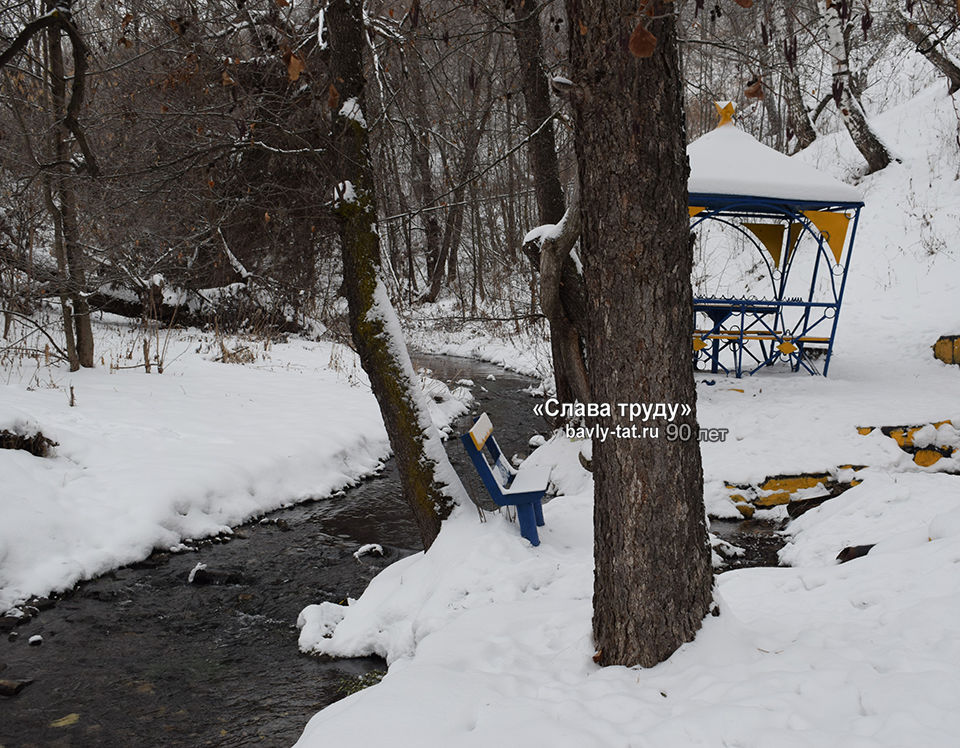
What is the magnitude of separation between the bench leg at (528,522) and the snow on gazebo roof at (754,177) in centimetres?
439

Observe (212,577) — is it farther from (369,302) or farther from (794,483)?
(794,483)

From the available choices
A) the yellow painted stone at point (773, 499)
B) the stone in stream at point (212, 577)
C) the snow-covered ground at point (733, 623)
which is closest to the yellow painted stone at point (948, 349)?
the snow-covered ground at point (733, 623)

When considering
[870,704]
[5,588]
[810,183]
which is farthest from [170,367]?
[870,704]

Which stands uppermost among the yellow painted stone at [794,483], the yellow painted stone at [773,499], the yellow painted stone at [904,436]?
the yellow painted stone at [904,436]

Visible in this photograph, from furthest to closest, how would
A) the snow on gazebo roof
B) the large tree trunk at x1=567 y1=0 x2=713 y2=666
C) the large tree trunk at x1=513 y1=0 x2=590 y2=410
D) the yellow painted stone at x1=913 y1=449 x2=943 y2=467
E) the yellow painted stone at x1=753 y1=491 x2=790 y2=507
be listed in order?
the snow on gazebo roof, the large tree trunk at x1=513 y1=0 x2=590 y2=410, the yellow painted stone at x1=913 y1=449 x2=943 y2=467, the yellow painted stone at x1=753 y1=491 x2=790 y2=507, the large tree trunk at x1=567 y1=0 x2=713 y2=666

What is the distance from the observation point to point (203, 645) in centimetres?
453

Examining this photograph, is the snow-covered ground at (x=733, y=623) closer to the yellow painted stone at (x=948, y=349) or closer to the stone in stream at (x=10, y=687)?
the yellow painted stone at (x=948, y=349)

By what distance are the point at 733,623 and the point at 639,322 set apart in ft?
4.44

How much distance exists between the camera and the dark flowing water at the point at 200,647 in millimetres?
3656

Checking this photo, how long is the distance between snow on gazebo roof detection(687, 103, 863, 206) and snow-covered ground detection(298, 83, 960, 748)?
2.06m

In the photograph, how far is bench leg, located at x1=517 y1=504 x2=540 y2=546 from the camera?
481cm

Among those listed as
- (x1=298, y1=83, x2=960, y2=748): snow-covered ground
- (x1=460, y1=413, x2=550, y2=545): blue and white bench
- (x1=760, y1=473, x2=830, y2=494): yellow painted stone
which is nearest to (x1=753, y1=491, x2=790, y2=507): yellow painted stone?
(x1=760, y1=473, x2=830, y2=494): yellow painted stone

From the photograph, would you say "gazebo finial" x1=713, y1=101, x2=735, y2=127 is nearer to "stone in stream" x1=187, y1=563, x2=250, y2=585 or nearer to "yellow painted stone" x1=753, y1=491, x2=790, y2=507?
"yellow painted stone" x1=753, y1=491, x2=790, y2=507

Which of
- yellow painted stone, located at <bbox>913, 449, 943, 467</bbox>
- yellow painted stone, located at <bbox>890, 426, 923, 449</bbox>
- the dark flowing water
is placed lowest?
the dark flowing water
